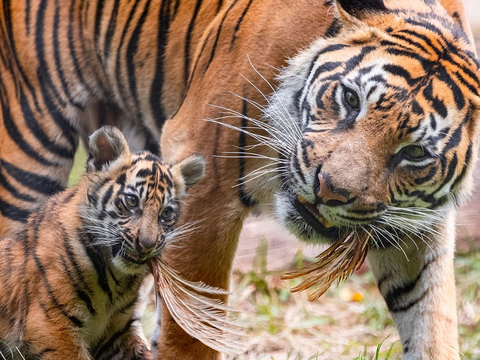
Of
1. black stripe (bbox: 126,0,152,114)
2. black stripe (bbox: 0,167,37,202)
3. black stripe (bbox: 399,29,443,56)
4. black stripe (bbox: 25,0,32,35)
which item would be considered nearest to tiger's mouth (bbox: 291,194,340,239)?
black stripe (bbox: 399,29,443,56)

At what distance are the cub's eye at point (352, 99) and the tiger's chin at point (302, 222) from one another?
406 mm

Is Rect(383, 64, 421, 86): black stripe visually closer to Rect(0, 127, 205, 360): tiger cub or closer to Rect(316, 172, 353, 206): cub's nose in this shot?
Rect(316, 172, 353, 206): cub's nose

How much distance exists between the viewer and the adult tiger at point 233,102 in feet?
9.50

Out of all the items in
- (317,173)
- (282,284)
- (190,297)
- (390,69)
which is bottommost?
(282,284)

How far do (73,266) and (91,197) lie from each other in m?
0.25

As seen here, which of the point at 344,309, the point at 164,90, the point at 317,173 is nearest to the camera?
the point at 317,173

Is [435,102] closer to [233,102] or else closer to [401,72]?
[401,72]

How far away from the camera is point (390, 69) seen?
2.93 m

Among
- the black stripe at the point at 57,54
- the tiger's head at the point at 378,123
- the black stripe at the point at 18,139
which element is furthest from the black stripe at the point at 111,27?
the tiger's head at the point at 378,123

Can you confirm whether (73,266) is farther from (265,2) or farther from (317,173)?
(265,2)

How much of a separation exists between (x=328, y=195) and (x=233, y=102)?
0.70m

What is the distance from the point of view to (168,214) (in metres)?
2.87

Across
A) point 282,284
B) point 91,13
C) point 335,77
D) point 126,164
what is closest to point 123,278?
point 126,164

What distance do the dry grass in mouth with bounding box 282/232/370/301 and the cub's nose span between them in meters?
0.32
